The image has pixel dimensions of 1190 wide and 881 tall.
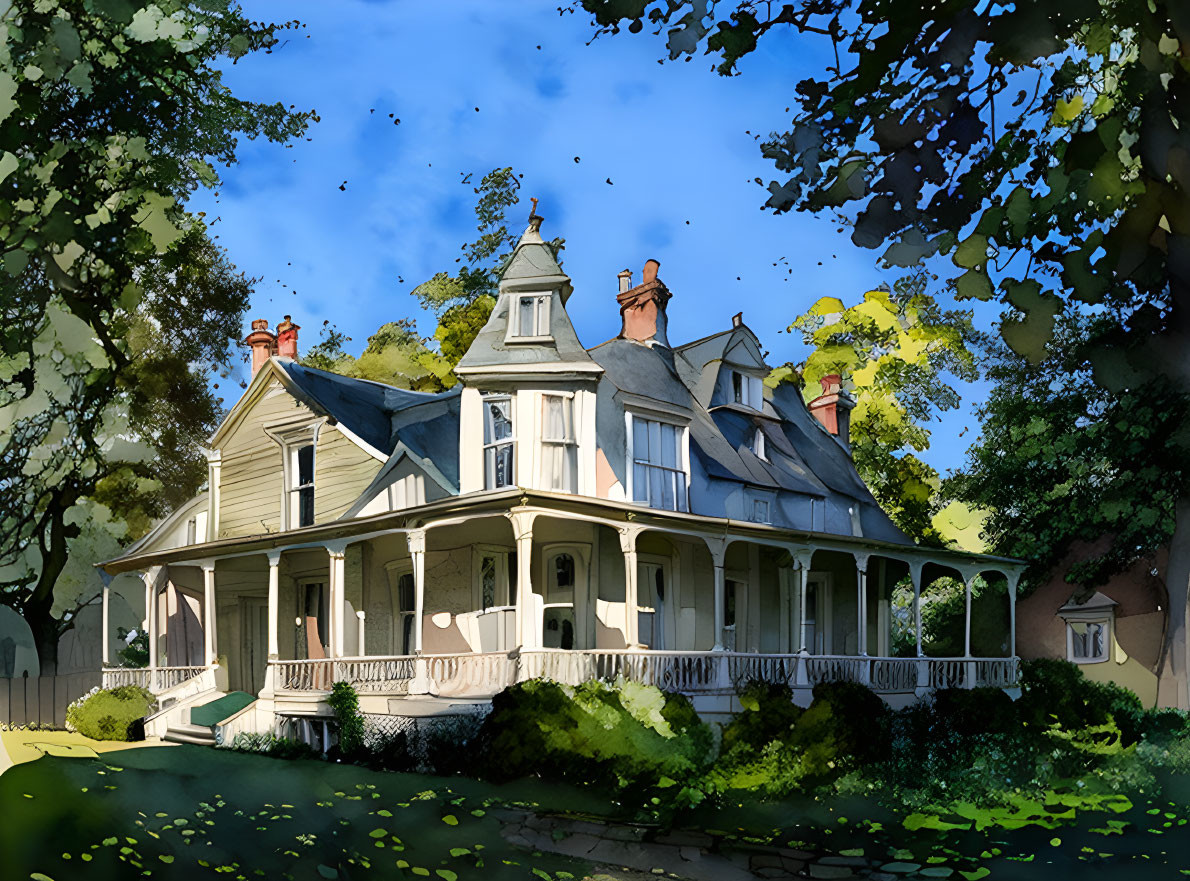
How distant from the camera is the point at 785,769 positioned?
711 inches

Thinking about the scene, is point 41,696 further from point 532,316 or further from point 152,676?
point 532,316

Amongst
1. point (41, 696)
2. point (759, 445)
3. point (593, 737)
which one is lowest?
point (41, 696)

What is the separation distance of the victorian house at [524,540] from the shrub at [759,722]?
1463 mm

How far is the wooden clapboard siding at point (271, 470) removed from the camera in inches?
1013

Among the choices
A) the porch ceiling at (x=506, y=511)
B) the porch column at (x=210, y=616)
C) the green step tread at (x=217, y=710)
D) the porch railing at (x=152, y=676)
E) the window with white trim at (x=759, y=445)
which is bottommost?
the green step tread at (x=217, y=710)

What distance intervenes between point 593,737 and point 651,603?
8.27m

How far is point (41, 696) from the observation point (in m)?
29.7

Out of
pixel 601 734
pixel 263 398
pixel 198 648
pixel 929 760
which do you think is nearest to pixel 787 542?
pixel 929 760

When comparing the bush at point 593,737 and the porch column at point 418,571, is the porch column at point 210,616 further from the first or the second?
the bush at point 593,737

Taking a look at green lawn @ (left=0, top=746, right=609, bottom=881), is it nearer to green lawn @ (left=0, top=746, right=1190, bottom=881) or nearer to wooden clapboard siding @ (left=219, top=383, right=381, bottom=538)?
green lawn @ (left=0, top=746, right=1190, bottom=881)

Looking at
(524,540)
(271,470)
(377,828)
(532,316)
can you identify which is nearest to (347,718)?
(524,540)

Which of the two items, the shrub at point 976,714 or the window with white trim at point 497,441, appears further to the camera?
the shrub at point 976,714

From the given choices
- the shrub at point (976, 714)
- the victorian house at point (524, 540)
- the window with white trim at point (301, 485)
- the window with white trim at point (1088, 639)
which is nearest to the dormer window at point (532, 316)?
the victorian house at point (524, 540)

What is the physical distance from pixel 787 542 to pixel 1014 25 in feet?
59.2
